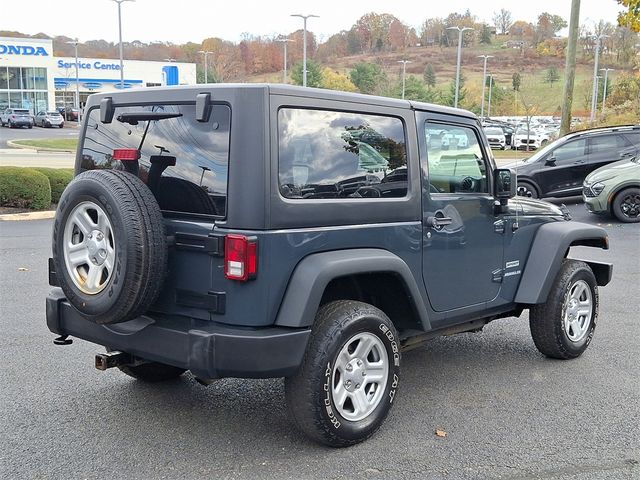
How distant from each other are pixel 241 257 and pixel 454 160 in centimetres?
193

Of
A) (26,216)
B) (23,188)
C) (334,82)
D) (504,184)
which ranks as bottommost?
(26,216)

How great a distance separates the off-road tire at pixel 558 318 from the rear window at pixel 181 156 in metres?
2.95

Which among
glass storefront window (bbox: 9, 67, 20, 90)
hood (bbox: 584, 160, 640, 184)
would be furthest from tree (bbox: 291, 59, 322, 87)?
hood (bbox: 584, 160, 640, 184)

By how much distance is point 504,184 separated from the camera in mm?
4941

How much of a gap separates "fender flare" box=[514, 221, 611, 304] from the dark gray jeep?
926 millimetres

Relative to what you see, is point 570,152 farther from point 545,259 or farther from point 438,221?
point 438,221

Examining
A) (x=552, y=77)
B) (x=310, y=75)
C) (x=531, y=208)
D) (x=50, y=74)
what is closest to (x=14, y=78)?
(x=50, y=74)

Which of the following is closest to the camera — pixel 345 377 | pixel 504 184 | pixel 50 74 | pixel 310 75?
pixel 345 377

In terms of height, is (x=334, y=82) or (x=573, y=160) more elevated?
(x=334, y=82)

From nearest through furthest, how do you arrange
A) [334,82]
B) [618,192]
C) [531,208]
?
[531,208], [618,192], [334,82]

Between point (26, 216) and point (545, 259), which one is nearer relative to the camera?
point (545, 259)

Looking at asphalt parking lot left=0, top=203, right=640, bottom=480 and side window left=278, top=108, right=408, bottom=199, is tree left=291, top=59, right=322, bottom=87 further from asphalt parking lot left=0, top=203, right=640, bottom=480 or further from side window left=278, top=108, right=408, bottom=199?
side window left=278, top=108, right=408, bottom=199

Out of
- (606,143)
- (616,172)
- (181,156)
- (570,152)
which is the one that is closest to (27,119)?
(570,152)

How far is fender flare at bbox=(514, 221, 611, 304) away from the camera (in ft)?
17.0
